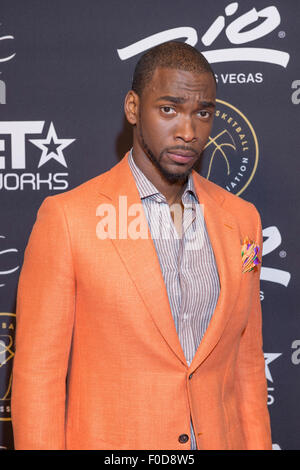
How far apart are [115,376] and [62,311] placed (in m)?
0.25

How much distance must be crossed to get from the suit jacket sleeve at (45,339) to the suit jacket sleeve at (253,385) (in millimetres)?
647

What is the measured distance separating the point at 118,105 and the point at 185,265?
885mm

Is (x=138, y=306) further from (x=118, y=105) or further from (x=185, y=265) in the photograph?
(x=118, y=105)

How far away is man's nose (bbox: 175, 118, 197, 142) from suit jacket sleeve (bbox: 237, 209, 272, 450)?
1.78 feet

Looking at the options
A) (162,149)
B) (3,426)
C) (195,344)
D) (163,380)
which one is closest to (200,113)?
(162,149)

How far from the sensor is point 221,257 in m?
1.79

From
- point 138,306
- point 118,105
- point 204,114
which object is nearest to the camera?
point 138,306

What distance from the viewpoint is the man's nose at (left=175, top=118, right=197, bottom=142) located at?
1.68 metres

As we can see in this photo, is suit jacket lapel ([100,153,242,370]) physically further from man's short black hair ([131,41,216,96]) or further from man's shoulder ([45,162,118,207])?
man's short black hair ([131,41,216,96])

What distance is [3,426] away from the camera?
2.38m

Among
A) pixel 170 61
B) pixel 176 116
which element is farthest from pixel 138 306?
pixel 170 61

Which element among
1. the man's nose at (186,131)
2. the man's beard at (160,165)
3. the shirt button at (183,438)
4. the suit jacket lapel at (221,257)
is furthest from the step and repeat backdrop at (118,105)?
the shirt button at (183,438)

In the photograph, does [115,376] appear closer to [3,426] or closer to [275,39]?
[3,426]

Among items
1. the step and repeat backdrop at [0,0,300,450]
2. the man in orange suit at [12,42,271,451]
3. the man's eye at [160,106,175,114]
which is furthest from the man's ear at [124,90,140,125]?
the step and repeat backdrop at [0,0,300,450]
